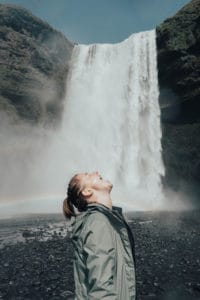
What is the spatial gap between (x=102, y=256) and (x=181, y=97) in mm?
44497

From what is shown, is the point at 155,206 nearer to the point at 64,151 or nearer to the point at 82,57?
the point at 64,151

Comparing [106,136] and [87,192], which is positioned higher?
[106,136]

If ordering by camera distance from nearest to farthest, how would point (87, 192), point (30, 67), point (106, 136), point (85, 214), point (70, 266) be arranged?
point (85, 214)
point (87, 192)
point (70, 266)
point (106, 136)
point (30, 67)

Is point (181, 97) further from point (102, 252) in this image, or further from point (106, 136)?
point (102, 252)

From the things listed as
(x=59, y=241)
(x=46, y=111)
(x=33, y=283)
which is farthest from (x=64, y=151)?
(x=33, y=283)

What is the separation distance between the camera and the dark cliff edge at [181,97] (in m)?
44.0

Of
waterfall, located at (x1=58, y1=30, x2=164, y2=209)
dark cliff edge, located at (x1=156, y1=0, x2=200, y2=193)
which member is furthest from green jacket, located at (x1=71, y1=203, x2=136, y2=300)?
dark cliff edge, located at (x1=156, y1=0, x2=200, y2=193)

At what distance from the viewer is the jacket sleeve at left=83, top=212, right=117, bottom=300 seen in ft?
8.45

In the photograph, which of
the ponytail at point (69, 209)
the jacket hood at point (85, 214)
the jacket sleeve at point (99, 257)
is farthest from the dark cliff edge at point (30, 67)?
the jacket sleeve at point (99, 257)

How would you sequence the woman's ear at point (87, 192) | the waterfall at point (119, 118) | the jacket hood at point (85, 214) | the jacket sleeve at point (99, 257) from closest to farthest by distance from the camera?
the jacket sleeve at point (99, 257) < the jacket hood at point (85, 214) < the woman's ear at point (87, 192) < the waterfall at point (119, 118)

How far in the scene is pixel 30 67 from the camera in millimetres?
59750

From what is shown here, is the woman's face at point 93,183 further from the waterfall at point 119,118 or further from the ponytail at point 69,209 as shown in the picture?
the waterfall at point 119,118

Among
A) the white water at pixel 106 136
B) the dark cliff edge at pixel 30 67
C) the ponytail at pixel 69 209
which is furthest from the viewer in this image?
the dark cliff edge at pixel 30 67

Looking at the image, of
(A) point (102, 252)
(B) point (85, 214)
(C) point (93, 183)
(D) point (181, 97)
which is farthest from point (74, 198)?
(D) point (181, 97)
